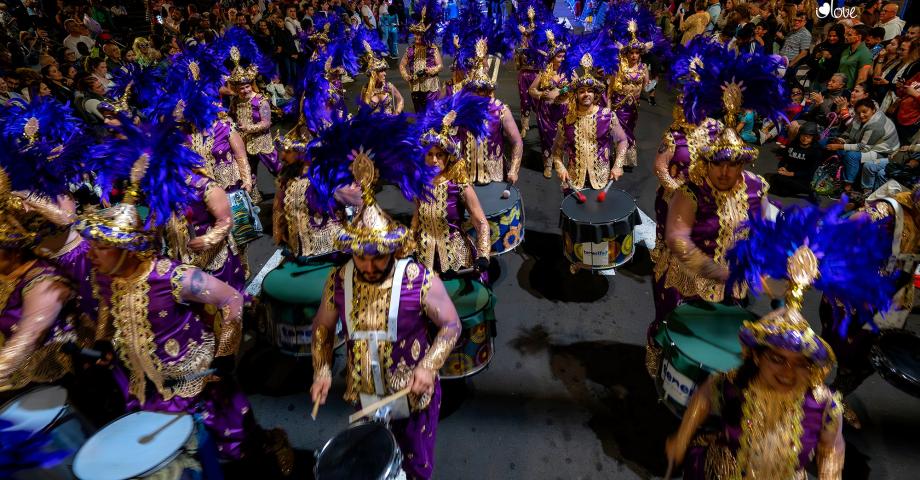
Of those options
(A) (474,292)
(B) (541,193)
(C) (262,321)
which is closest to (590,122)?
(B) (541,193)

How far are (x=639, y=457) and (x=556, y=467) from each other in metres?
0.59

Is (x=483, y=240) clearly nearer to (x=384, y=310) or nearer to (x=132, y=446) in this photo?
(x=384, y=310)

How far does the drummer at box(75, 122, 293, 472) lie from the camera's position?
2621mm

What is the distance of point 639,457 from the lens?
363 cm

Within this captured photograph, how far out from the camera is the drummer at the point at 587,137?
18.7ft

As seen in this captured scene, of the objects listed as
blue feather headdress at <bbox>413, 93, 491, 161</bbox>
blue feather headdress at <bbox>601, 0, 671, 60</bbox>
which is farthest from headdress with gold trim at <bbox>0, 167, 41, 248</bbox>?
blue feather headdress at <bbox>601, 0, 671, 60</bbox>

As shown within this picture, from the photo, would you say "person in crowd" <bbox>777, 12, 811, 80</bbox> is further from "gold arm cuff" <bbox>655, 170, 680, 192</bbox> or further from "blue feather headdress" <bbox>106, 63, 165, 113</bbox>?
"blue feather headdress" <bbox>106, 63, 165, 113</bbox>

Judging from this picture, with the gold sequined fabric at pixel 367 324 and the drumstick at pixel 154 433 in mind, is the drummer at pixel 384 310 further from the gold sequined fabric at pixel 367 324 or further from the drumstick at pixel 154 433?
the drumstick at pixel 154 433

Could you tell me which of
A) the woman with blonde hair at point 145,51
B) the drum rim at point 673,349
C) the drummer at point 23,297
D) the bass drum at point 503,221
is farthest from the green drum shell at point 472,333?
the woman with blonde hair at point 145,51

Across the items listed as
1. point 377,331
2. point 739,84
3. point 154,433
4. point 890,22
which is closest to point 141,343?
point 154,433

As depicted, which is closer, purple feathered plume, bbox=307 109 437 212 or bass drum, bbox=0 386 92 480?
bass drum, bbox=0 386 92 480

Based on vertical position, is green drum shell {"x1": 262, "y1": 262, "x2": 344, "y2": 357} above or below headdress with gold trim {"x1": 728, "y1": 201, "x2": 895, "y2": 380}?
below

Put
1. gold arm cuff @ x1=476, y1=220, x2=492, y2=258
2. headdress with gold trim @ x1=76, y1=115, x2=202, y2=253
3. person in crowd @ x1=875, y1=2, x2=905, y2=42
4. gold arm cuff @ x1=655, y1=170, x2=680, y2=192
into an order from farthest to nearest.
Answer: person in crowd @ x1=875, y1=2, x2=905, y2=42, gold arm cuff @ x1=655, y1=170, x2=680, y2=192, gold arm cuff @ x1=476, y1=220, x2=492, y2=258, headdress with gold trim @ x1=76, y1=115, x2=202, y2=253

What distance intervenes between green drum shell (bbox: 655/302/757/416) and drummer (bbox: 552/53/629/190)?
2.74m
